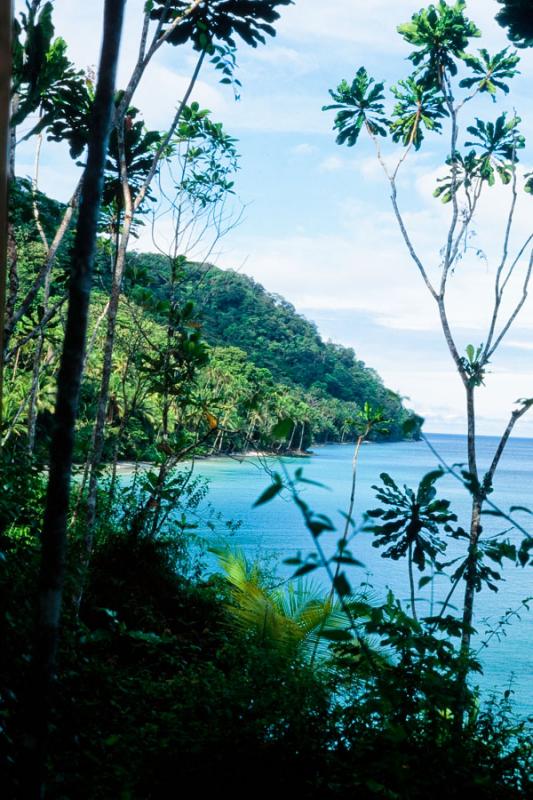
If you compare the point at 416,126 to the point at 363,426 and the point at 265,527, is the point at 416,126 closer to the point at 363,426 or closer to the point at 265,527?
the point at 363,426

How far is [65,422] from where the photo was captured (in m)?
0.98

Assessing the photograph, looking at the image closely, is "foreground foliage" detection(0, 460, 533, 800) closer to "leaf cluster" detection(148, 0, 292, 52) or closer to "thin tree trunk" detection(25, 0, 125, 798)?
"thin tree trunk" detection(25, 0, 125, 798)

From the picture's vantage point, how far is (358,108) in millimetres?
6707

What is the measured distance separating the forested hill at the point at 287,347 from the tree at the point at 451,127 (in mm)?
11943

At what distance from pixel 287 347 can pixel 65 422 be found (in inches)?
1243

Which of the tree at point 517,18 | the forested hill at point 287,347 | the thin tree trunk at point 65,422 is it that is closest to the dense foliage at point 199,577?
the thin tree trunk at point 65,422

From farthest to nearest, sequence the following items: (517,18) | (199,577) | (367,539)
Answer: (367,539), (199,577), (517,18)

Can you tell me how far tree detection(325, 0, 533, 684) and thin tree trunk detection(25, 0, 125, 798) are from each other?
4982 millimetres

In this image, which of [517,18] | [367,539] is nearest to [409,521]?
[517,18]

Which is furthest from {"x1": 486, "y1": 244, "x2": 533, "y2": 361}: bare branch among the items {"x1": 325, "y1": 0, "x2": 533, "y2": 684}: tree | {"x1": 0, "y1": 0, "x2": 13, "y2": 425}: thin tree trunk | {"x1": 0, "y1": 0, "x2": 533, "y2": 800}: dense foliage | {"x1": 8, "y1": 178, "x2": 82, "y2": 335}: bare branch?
{"x1": 0, "y1": 0, "x2": 13, "y2": 425}: thin tree trunk

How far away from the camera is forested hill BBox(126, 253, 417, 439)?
26002mm

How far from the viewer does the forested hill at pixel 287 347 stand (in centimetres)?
2600

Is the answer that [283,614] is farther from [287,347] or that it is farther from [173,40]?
[287,347]

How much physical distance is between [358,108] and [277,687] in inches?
229
